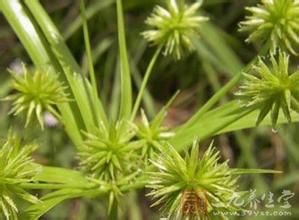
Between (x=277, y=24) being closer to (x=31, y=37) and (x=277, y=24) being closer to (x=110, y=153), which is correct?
(x=110, y=153)

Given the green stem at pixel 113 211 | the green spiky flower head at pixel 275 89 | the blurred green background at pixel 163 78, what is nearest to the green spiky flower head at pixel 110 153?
the green stem at pixel 113 211

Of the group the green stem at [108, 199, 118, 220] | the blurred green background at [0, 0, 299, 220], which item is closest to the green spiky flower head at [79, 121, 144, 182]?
the green stem at [108, 199, 118, 220]

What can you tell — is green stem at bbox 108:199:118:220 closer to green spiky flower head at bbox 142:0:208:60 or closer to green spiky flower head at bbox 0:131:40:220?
green spiky flower head at bbox 0:131:40:220

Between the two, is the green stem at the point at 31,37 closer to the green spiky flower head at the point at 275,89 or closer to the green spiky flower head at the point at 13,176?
the green spiky flower head at the point at 13,176

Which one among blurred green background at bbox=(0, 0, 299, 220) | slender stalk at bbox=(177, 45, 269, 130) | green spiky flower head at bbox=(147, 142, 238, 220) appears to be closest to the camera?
green spiky flower head at bbox=(147, 142, 238, 220)

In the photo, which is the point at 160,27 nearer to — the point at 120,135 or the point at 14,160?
the point at 120,135

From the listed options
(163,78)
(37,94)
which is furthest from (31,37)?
(163,78)

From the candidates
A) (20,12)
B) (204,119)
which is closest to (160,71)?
(20,12)
